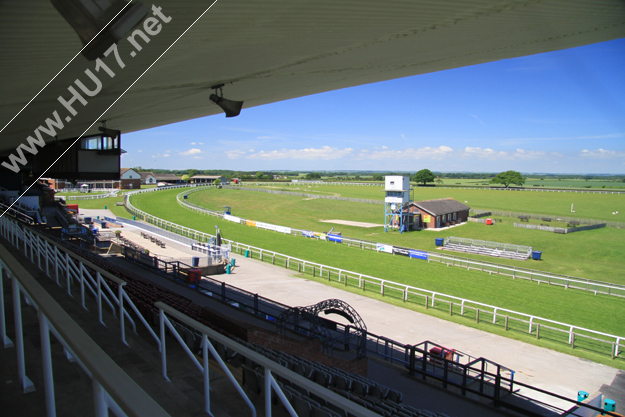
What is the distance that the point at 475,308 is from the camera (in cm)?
1410

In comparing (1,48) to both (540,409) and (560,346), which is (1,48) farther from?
(560,346)

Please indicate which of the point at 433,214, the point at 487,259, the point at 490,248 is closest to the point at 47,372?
the point at 487,259

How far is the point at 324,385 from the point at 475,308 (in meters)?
10.6

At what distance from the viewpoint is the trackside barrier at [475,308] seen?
482 inches

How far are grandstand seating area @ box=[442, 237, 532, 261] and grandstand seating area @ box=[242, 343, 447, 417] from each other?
25.6 metres

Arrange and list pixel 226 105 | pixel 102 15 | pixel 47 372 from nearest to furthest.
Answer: pixel 47 372
pixel 102 15
pixel 226 105

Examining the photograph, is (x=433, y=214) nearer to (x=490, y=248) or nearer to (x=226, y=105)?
(x=490, y=248)

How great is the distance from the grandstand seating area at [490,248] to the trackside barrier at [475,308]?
5.63 m

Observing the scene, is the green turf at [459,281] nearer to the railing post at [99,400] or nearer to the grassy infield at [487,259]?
the grassy infield at [487,259]

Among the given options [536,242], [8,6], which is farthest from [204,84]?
[536,242]

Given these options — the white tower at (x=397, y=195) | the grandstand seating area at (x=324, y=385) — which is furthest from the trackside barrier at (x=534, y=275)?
the grandstand seating area at (x=324, y=385)

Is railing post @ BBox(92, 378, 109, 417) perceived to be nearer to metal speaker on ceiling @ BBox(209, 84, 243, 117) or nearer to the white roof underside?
the white roof underside

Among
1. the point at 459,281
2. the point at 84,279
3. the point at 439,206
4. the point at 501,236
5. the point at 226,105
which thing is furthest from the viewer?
the point at 439,206

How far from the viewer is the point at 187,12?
3510 millimetres
